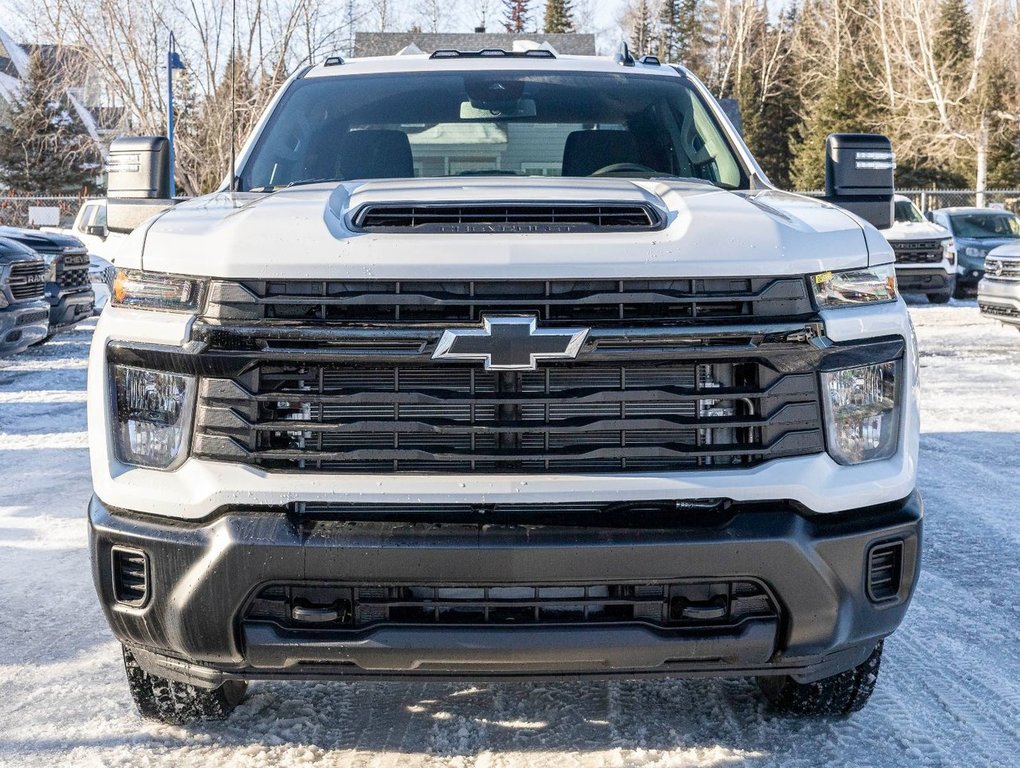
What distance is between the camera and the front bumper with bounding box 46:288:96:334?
11.6 m

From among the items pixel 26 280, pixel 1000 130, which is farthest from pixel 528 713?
pixel 1000 130

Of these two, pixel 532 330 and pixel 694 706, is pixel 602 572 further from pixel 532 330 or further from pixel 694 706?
pixel 694 706

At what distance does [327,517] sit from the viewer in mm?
2734

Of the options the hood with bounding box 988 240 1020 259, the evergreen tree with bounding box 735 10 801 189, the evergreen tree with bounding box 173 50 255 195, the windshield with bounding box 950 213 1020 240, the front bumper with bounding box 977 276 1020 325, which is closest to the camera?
the front bumper with bounding box 977 276 1020 325

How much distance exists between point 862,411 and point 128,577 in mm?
1891

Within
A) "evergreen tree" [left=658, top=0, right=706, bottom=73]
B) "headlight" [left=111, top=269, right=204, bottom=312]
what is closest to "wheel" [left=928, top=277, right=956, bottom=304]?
"headlight" [left=111, top=269, right=204, bottom=312]

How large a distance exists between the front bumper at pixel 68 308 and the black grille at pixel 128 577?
30.7 feet

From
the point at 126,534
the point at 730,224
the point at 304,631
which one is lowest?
the point at 304,631

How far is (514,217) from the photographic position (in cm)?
302

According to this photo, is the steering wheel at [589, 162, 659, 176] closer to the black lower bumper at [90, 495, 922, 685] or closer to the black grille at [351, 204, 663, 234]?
the black grille at [351, 204, 663, 234]

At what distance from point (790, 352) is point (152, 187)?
7.91ft

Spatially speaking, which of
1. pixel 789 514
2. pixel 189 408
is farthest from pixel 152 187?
pixel 789 514

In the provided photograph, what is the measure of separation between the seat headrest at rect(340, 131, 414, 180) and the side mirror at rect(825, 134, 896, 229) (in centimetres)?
153

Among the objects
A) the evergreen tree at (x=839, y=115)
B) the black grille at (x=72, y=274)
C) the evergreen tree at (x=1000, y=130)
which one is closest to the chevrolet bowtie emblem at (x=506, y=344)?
the black grille at (x=72, y=274)
